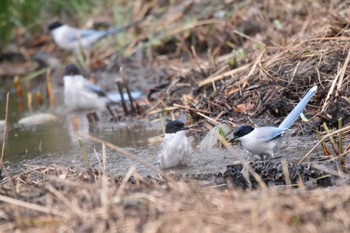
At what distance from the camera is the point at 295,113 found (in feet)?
19.0

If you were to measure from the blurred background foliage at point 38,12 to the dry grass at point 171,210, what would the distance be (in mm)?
7638

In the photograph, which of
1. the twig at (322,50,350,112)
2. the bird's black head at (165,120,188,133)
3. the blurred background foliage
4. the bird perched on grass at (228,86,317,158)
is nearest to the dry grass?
the bird perched on grass at (228,86,317,158)

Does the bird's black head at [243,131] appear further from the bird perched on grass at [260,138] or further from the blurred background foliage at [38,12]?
the blurred background foliage at [38,12]

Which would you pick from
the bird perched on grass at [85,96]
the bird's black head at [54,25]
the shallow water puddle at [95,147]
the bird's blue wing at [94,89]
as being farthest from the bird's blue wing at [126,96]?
the bird's black head at [54,25]

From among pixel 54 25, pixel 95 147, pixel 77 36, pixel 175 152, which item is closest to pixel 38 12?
pixel 54 25

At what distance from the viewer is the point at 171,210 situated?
3775 millimetres

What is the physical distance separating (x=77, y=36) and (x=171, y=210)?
7720mm

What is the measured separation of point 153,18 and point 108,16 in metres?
1.50

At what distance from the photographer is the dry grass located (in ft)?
11.9

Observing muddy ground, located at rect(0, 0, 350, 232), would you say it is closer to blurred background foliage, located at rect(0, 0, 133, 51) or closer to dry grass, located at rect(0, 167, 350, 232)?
dry grass, located at rect(0, 167, 350, 232)

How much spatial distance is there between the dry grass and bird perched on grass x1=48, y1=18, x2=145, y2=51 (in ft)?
23.2

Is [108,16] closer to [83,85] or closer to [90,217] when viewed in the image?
[83,85]

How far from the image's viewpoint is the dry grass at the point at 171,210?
3621 millimetres

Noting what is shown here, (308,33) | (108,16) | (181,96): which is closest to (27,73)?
(108,16)
